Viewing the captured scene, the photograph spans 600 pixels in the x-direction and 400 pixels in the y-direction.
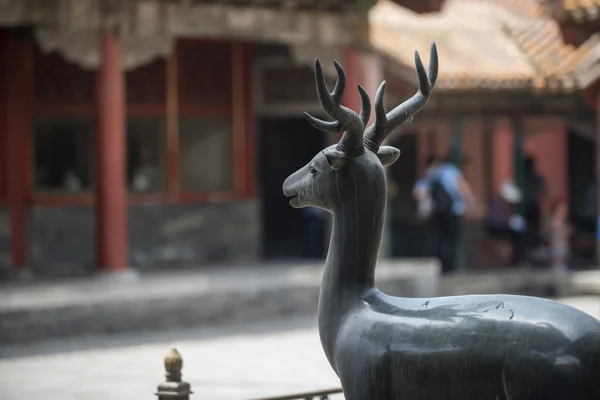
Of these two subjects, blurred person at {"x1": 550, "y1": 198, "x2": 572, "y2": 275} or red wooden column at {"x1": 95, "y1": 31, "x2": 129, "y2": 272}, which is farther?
blurred person at {"x1": 550, "y1": 198, "x2": 572, "y2": 275}

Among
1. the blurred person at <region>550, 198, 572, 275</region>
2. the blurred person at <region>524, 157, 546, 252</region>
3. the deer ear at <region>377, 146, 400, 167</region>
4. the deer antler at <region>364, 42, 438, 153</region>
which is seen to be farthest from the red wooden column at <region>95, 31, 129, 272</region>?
the deer antler at <region>364, 42, 438, 153</region>

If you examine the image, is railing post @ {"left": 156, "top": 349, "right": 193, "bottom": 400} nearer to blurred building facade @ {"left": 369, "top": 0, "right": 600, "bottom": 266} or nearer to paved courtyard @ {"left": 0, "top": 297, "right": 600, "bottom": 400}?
paved courtyard @ {"left": 0, "top": 297, "right": 600, "bottom": 400}

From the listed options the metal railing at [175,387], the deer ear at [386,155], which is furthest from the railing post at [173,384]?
the deer ear at [386,155]

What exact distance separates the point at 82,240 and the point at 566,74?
23.1 ft

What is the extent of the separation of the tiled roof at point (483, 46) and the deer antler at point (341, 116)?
1050cm

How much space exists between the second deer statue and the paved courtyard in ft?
11.3

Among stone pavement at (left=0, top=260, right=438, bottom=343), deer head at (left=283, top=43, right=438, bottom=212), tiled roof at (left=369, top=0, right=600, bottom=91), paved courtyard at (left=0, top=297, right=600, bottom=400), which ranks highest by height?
tiled roof at (left=369, top=0, right=600, bottom=91)

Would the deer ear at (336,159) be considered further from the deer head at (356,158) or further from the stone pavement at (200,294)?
the stone pavement at (200,294)

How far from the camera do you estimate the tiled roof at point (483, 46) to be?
17188 mm

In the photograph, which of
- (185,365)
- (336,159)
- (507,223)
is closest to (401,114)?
(336,159)

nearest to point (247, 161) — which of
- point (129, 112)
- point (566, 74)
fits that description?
point (129, 112)

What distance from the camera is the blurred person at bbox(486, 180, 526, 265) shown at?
17734mm

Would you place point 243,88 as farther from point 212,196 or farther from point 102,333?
point 102,333

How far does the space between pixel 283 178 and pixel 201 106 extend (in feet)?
6.54
